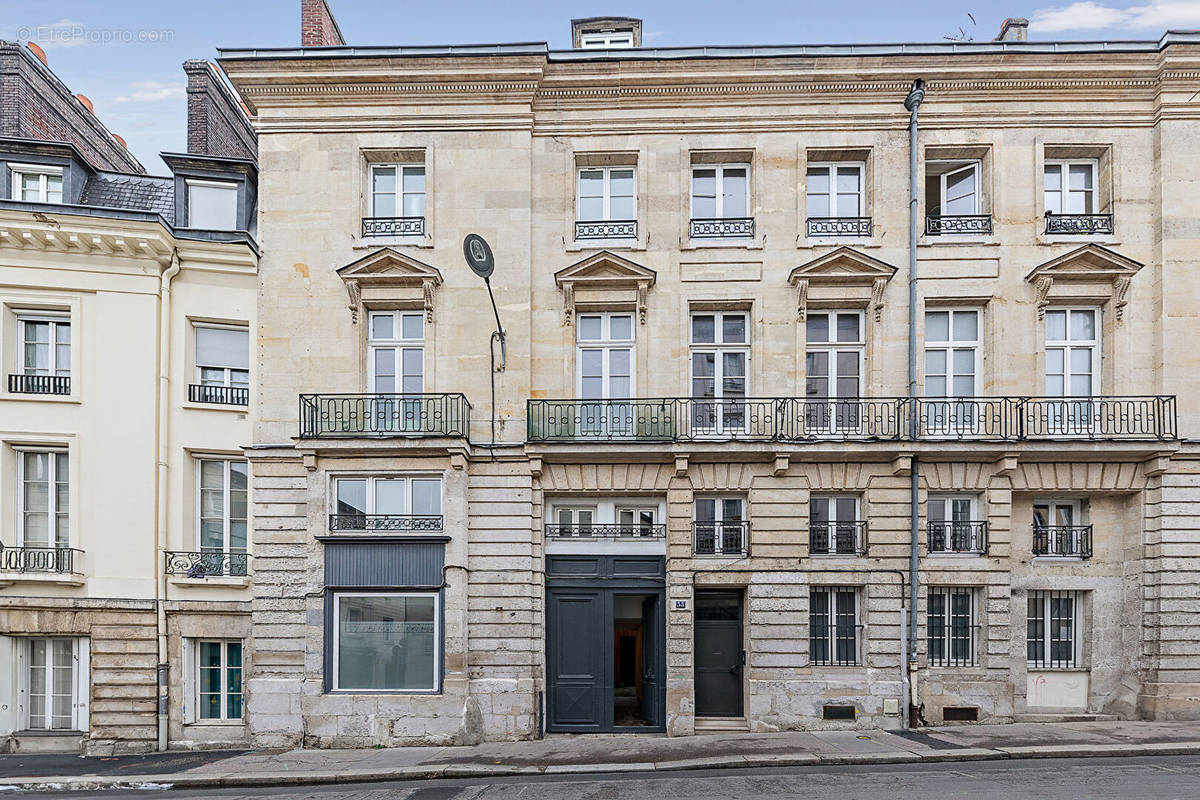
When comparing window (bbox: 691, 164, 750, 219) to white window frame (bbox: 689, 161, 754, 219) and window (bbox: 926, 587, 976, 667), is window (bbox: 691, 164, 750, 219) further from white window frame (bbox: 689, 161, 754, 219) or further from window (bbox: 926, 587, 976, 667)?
window (bbox: 926, 587, 976, 667)

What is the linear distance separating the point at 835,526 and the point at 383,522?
8.23 m

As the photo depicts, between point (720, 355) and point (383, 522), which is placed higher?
point (720, 355)

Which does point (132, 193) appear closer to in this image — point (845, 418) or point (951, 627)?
point (845, 418)

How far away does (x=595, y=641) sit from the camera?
1555 cm

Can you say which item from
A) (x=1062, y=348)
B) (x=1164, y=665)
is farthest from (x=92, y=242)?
(x=1164, y=665)

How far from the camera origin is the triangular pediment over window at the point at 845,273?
15.5 m

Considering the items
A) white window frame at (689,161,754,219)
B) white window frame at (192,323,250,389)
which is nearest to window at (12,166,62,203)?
white window frame at (192,323,250,389)

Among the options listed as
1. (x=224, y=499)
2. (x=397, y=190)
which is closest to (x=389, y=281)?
(x=397, y=190)

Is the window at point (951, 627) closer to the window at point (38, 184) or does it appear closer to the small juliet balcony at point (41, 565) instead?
the small juliet balcony at point (41, 565)

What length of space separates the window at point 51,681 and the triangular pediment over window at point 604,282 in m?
11.2

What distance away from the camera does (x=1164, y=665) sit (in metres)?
14.9

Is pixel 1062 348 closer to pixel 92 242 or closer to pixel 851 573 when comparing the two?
pixel 851 573

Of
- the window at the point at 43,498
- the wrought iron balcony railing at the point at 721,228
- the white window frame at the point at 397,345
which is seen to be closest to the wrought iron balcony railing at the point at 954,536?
the wrought iron balcony railing at the point at 721,228

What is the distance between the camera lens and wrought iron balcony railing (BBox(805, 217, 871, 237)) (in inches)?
623
